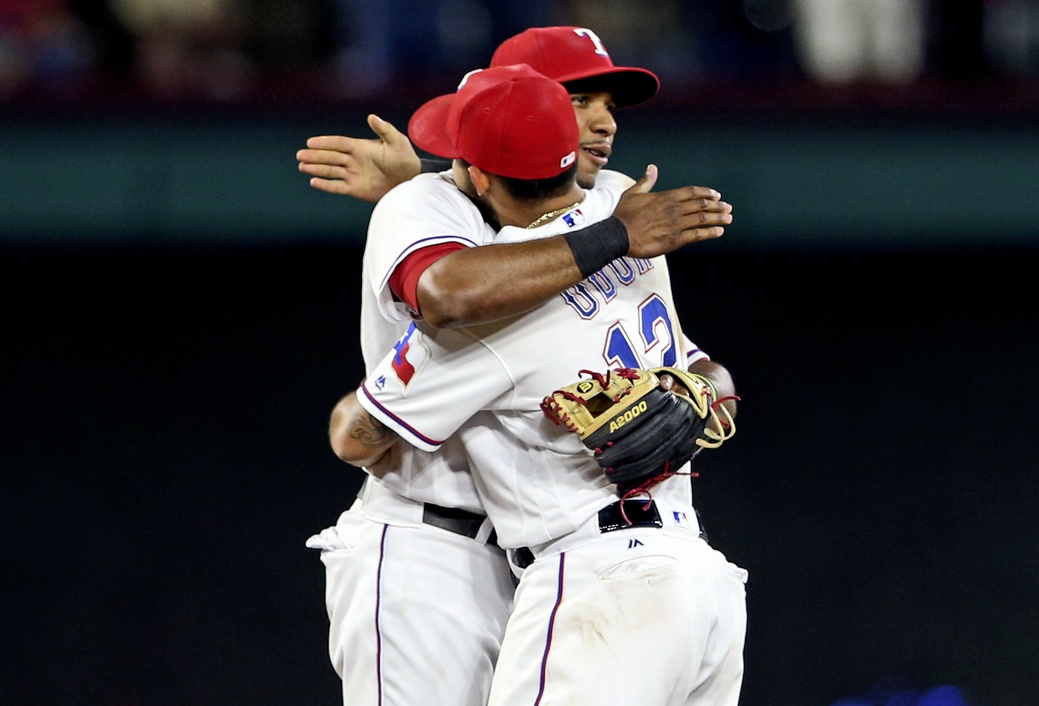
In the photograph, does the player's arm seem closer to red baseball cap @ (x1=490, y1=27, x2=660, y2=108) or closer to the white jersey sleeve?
the white jersey sleeve

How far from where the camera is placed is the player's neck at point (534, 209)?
2.14 metres

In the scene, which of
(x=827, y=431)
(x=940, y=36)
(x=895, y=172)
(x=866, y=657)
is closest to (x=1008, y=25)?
(x=940, y=36)

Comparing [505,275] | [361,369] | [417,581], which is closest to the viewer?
[505,275]

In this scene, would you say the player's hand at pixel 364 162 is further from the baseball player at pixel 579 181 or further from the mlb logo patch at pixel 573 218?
the mlb logo patch at pixel 573 218

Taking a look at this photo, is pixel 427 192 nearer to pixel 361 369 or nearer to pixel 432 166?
pixel 432 166

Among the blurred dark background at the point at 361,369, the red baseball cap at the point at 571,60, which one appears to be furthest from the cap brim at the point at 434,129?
the blurred dark background at the point at 361,369

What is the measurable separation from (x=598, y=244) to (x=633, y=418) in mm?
271

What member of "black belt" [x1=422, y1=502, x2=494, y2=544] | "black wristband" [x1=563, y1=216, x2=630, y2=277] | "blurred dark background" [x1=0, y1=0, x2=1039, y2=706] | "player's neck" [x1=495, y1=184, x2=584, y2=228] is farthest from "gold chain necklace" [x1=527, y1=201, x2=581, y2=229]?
"blurred dark background" [x1=0, y1=0, x2=1039, y2=706]

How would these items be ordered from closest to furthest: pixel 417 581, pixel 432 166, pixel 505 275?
pixel 505 275 < pixel 417 581 < pixel 432 166

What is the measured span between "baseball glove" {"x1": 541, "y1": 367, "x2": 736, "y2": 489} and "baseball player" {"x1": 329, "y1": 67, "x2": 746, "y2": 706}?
59 mm

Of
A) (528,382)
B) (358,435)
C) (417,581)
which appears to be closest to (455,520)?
(417,581)

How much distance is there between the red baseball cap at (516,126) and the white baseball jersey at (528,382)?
0.11 metres

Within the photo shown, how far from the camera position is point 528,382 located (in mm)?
2062

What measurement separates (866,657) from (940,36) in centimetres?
218
